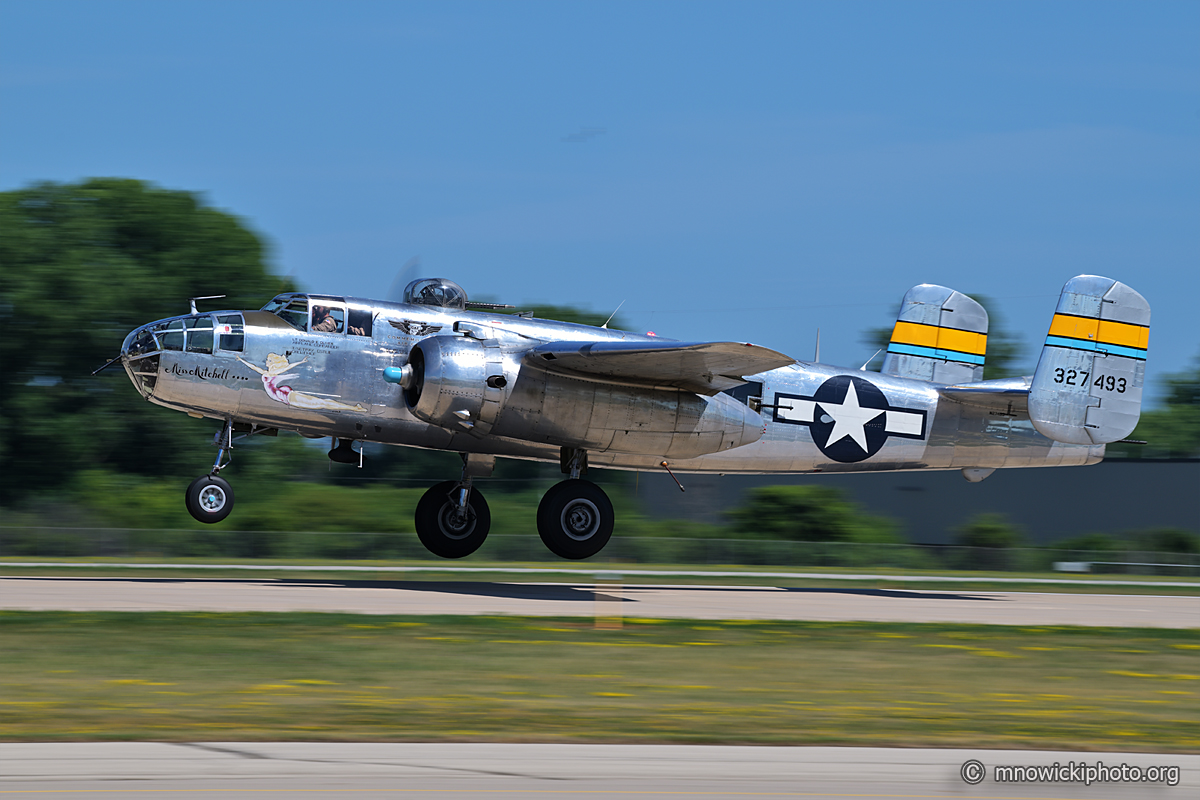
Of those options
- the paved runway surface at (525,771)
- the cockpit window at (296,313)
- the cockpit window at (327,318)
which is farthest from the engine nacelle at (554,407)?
the paved runway surface at (525,771)

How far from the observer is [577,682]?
12305 millimetres

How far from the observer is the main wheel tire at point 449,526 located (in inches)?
910

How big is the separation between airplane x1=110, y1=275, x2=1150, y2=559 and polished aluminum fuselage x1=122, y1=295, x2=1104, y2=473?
0.11ft

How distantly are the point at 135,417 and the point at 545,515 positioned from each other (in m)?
33.6

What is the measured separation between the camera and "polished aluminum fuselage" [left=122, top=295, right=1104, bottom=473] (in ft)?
66.7

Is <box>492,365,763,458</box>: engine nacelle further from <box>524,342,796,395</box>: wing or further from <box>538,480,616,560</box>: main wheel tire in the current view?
<box>538,480,616,560</box>: main wheel tire

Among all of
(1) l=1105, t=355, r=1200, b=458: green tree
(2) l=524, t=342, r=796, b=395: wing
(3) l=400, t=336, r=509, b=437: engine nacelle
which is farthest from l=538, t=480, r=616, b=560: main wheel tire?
(1) l=1105, t=355, r=1200, b=458: green tree

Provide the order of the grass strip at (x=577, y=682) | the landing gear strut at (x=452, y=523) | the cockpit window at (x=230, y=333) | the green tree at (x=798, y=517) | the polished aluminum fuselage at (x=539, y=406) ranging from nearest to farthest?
the grass strip at (x=577, y=682)
the cockpit window at (x=230, y=333)
the polished aluminum fuselage at (x=539, y=406)
the landing gear strut at (x=452, y=523)
the green tree at (x=798, y=517)

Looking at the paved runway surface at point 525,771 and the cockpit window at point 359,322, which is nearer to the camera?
the paved runway surface at point 525,771

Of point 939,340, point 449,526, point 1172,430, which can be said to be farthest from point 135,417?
point 1172,430

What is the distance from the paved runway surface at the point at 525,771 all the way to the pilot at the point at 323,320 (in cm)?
1244

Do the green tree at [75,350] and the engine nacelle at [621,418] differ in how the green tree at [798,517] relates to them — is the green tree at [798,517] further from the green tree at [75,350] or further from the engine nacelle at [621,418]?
Result: the engine nacelle at [621,418]

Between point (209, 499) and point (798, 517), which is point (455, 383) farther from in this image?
point (798, 517)

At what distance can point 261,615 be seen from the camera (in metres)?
16.3
